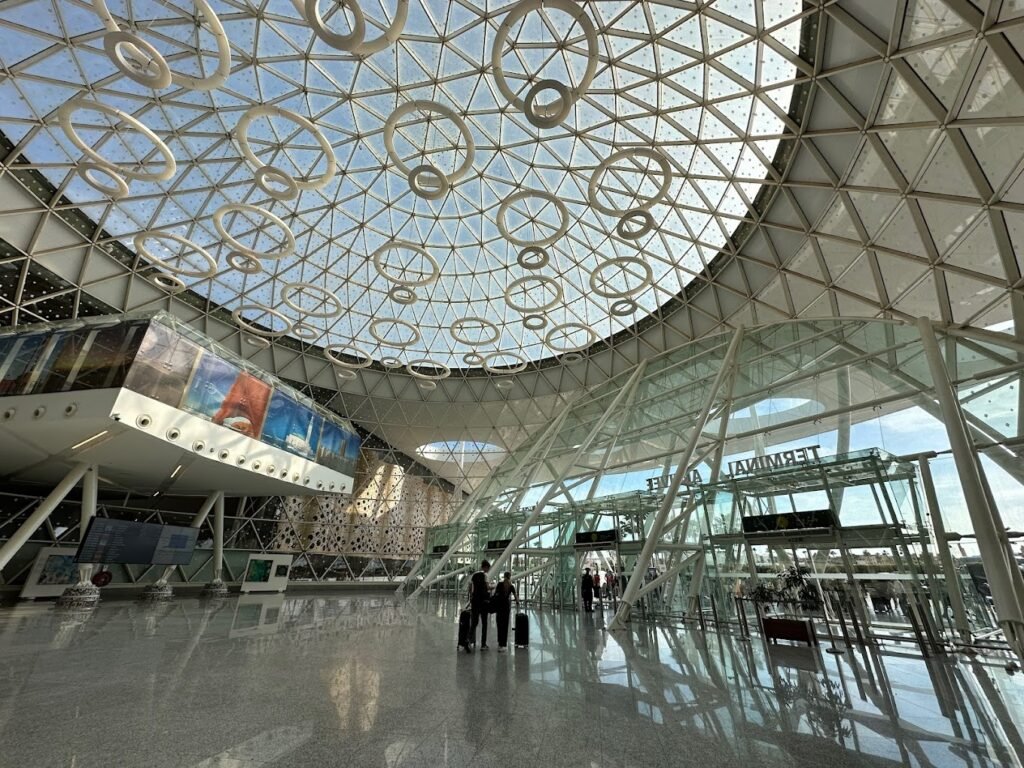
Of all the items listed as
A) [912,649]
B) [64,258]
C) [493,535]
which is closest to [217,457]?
[64,258]

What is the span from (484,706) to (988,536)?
1475 centimetres

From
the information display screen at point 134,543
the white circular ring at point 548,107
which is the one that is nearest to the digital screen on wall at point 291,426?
the information display screen at point 134,543

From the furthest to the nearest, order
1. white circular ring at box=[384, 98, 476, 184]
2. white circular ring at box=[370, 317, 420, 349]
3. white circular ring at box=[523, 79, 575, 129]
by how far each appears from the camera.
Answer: white circular ring at box=[370, 317, 420, 349] → white circular ring at box=[384, 98, 476, 184] → white circular ring at box=[523, 79, 575, 129]

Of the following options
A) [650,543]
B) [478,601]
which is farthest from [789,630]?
[478,601]

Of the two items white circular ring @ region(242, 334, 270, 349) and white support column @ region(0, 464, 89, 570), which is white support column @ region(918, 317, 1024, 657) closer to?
white support column @ region(0, 464, 89, 570)

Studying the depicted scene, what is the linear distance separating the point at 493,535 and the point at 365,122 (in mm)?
27727

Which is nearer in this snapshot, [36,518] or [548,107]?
[548,107]

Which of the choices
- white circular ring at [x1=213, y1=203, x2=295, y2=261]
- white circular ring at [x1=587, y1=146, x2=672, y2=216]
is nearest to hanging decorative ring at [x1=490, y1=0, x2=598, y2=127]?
white circular ring at [x1=587, y1=146, x2=672, y2=216]

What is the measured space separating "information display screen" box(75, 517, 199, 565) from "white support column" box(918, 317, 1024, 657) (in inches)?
1369

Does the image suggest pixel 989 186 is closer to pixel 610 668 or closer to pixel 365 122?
pixel 610 668

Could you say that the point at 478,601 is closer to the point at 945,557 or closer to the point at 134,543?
the point at 945,557

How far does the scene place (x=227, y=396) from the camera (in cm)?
2872

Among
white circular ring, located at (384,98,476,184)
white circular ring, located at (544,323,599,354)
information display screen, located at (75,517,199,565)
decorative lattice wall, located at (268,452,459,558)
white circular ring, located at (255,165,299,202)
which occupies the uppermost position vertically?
white circular ring, located at (544,323,599,354)

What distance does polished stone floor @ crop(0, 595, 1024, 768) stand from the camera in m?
5.08
